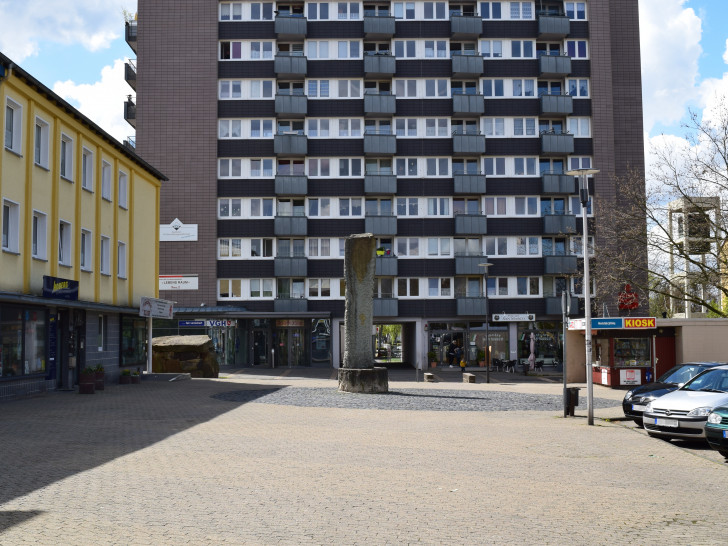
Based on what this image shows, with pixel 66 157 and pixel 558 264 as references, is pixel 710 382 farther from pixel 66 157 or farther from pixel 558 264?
pixel 558 264

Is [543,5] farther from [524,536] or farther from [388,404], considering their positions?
[524,536]

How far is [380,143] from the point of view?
5519 cm

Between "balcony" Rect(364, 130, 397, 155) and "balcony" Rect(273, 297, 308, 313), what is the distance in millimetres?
10820

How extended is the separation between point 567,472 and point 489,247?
44.8 metres

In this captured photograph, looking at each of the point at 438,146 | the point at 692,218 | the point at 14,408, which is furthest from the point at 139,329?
the point at 438,146

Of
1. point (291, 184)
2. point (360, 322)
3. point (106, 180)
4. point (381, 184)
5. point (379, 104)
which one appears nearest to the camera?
point (360, 322)

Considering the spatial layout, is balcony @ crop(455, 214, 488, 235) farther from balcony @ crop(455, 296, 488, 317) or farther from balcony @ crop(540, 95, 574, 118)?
balcony @ crop(540, 95, 574, 118)

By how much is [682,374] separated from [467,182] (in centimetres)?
3510

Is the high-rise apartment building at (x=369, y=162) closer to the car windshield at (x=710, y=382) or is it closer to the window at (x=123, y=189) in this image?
the window at (x=123, y=189)

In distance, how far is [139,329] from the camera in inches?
1412

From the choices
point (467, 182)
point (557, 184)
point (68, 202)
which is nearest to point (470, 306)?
point (467, 182)

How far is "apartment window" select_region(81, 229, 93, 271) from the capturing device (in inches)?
1182

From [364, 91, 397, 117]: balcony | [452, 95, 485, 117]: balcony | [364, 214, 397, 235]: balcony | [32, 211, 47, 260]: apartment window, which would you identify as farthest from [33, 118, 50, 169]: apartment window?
[452, 95, 485, 117]: balcony

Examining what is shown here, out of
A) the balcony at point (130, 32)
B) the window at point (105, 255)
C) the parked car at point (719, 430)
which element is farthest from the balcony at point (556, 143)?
the parked car at point (719, 430)
